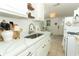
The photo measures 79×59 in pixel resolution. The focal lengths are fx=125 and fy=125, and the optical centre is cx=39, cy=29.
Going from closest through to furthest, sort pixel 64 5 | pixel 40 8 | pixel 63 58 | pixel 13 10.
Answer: pixel 63 58, pixel 13 10, pixel 64 5, pixel 40 8

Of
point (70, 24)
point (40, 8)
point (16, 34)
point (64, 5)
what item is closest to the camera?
point (16, 34)

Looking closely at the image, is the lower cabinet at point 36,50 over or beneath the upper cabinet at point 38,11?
beneath

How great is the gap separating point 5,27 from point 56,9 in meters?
1.61

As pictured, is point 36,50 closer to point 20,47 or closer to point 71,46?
point 20,47

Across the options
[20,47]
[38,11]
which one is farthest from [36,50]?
[38,11]

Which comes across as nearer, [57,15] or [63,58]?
[63,58]

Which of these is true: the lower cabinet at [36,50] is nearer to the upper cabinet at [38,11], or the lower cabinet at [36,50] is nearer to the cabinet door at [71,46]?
the cabinet door at [71,46]

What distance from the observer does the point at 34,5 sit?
288cm

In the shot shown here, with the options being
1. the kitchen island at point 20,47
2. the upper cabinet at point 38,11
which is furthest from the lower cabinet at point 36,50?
the upper cabinet at point 38,11

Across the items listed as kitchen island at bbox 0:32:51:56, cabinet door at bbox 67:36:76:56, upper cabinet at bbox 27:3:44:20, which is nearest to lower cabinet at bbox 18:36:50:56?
kitchen island at bbox 0:32:51:56

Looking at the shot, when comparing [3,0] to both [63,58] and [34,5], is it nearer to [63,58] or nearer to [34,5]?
[63,58]

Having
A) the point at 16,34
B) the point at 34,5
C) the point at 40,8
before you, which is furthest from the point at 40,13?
the point at 16,34

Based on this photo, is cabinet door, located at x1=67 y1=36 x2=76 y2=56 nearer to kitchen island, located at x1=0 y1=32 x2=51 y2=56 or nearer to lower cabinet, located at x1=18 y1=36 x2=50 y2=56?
lower cabinet, located at x1=18 y1=36 x2=50 y2=56

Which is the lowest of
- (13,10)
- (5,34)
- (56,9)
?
(5,34)
